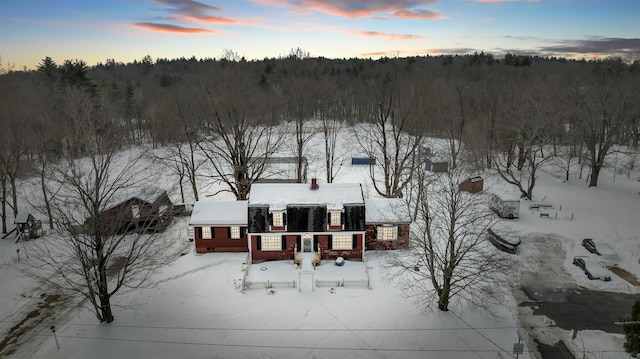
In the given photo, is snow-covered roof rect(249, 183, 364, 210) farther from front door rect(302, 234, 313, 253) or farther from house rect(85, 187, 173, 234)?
house rect(85, 187, 173, 234)

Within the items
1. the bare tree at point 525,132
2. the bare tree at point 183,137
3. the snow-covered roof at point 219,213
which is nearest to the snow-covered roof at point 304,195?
the snow-covered roof at point 219,213

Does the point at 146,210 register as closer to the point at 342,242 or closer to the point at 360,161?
the point at 342,242

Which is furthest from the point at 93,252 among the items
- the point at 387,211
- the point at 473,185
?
the point at 473,185

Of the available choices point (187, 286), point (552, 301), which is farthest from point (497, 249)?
point (187, 286)

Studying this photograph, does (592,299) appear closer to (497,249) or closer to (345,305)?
(497,249)

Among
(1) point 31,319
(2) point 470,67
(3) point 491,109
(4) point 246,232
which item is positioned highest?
(2) point 470,67

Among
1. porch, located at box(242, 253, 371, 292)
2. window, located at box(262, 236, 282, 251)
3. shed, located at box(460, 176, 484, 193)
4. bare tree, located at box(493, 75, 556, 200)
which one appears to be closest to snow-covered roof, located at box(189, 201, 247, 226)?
window, located at box(262, 236, 282, 251)

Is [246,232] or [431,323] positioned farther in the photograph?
[246,232]
